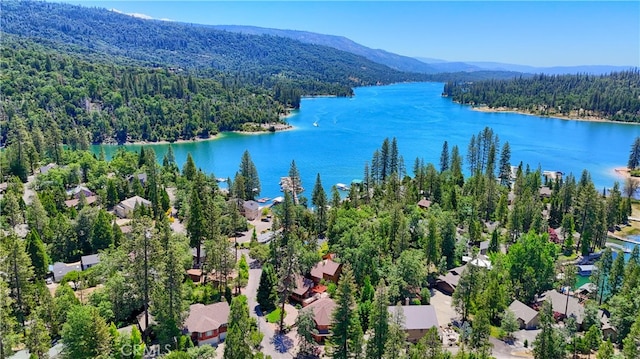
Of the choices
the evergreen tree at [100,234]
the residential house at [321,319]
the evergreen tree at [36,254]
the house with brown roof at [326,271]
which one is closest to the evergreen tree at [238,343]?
the residential house at [321,319]

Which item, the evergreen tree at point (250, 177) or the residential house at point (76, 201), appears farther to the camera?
the evergreen tree at point (250, 177)

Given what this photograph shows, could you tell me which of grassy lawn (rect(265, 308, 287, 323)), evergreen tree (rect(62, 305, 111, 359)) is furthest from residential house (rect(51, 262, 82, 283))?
grassy lawn (rect(265, 308, 287, 323))

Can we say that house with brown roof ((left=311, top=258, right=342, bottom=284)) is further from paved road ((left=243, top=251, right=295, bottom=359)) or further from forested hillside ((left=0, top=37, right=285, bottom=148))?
forested hillside ((left=0, top=37, right=285, bottom=148))

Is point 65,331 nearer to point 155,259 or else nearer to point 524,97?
point 155,259

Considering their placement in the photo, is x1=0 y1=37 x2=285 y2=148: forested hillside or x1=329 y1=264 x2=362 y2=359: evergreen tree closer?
x1=329 y1=264 x2=362 y2=359: evergreen tree

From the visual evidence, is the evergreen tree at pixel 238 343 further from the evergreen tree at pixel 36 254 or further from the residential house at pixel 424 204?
the residential house at pixel 424 204

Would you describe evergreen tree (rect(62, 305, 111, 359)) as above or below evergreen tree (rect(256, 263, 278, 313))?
above

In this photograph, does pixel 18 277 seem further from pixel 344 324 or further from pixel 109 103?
pixel 109 103
